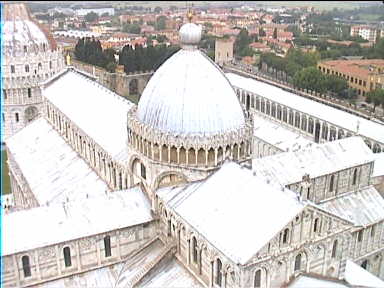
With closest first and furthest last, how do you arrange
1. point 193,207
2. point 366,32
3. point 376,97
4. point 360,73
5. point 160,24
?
1. point 193,207
2. point 376,97
3. point 360,73
4. point 160,24
5. point 366,32

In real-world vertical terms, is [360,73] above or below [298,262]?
above

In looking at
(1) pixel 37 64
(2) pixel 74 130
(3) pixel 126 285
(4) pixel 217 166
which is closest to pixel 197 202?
(4) pixel 217 166

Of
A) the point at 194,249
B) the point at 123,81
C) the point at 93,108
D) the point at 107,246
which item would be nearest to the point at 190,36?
the point at 194,249

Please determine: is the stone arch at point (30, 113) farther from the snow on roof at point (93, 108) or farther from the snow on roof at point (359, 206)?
the snow on roof at point (359, 206)

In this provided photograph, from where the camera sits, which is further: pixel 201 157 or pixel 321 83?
pixel 321 83

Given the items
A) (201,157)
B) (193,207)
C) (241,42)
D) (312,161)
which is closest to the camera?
(193,207)

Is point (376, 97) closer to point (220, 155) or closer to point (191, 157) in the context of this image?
point (220, 155)

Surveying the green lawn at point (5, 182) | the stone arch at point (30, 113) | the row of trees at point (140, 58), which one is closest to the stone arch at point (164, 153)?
the green lawn at point (5, 182)

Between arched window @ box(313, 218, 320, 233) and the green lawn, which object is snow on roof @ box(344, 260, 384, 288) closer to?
arched window @ box(313, 218, 320, 233)
